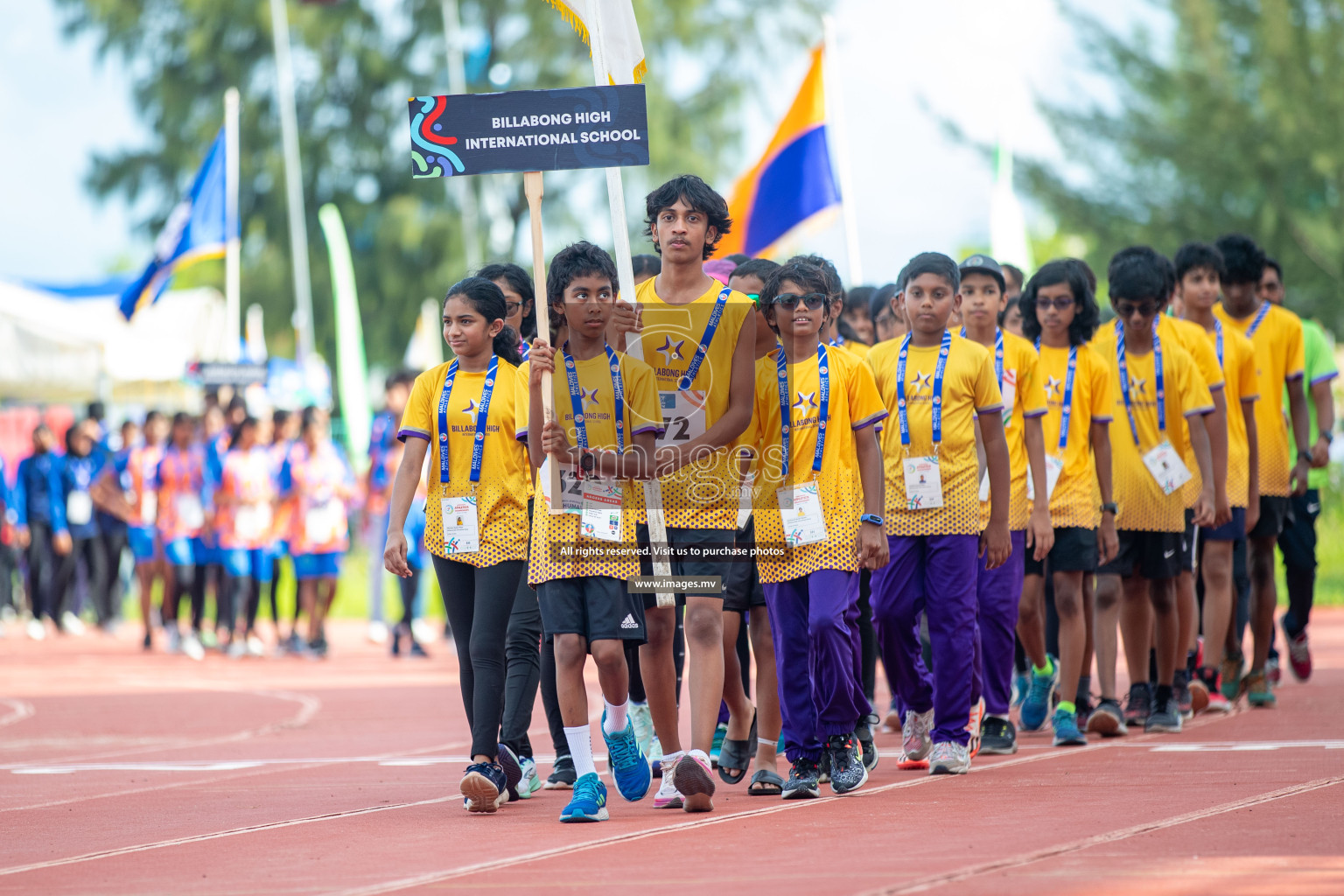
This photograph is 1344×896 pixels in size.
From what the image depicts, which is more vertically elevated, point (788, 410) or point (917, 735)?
point (788, 410)

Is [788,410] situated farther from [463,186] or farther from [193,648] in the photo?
[463,186]

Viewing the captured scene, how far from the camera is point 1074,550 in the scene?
28.5 feet

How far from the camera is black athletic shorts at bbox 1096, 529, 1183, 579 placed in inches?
350

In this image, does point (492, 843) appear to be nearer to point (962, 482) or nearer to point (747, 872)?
point (747, 872)

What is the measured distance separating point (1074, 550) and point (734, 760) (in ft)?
7.34

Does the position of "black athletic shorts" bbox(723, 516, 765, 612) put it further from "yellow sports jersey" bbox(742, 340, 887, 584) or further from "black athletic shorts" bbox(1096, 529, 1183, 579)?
"black athletic shorts" bbox(1096, 529, 1183, 579)

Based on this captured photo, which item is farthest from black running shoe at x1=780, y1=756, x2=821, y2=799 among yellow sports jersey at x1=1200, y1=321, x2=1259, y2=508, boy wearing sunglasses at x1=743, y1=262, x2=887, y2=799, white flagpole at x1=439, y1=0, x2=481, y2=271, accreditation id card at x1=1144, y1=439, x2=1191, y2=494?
white flagpole at x1=439, y1=0, x2=481, y2=271

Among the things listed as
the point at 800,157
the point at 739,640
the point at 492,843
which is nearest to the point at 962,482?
the point at 739,640

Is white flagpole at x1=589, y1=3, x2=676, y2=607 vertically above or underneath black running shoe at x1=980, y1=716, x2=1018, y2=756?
above

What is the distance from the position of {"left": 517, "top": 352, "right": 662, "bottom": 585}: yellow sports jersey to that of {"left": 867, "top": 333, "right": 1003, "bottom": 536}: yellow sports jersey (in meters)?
1.51

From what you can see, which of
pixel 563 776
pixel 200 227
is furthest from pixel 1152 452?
pixel 200 227

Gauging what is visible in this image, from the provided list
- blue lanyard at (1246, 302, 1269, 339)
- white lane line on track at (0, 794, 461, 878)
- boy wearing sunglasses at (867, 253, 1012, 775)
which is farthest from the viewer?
blue lanyard at (1246, 302, 1269, 339)

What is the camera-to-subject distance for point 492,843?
582 cm

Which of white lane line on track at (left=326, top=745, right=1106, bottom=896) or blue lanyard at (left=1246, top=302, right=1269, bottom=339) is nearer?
white lane line on track at (left=326, top=745, right=1106, bottom=896)
